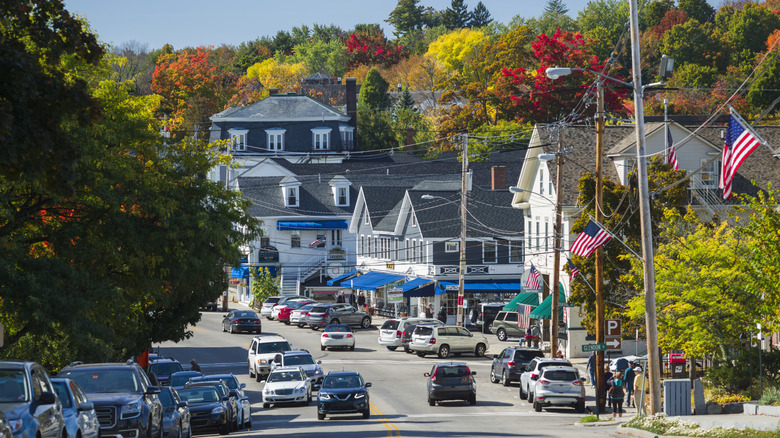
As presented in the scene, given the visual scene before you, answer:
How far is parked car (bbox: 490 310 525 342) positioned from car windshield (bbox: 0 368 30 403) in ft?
149

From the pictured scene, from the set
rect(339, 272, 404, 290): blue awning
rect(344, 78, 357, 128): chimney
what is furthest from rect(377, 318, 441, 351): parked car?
rect(344, 78, 357, 128): chimney

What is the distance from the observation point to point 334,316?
215 feet

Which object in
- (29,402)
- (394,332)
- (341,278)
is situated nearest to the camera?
(29,402)

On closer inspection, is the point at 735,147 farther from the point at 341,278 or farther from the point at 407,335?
the point at 341,278

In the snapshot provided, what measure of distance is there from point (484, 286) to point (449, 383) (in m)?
29.1

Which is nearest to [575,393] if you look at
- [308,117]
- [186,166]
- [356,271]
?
[186,166]

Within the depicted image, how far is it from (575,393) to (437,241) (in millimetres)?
32284

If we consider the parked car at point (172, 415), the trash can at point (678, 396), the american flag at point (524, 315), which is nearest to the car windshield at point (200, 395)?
the parked car at point (172, 415)

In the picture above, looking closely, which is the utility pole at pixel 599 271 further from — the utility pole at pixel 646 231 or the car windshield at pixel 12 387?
the car windshield at pixel 12 387

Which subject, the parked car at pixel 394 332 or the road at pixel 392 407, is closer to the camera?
the road at pixel 392 407

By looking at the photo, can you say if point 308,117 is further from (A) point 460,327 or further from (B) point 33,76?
(B) point 33,76

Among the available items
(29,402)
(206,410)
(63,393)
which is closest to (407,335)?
(206,410)

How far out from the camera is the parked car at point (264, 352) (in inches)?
1777

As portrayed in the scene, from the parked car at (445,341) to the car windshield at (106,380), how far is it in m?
32.9
